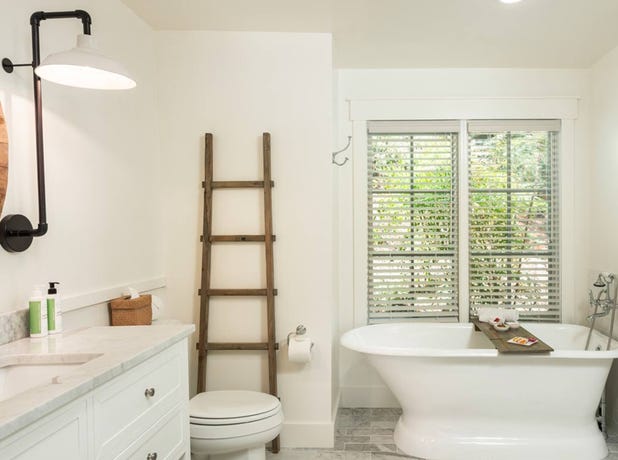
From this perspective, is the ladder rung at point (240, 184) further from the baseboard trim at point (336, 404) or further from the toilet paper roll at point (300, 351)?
the baseboard trim at point (336, 404)

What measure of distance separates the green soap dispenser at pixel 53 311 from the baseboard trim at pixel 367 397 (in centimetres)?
258

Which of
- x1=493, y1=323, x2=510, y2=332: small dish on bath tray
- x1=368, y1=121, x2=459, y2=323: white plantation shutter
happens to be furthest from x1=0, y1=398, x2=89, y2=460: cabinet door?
x1=368, y1=121, x2=459, y2=323: white plantation shutter

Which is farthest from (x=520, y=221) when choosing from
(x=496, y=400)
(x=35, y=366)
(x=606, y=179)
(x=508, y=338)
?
(x=35, y=366)

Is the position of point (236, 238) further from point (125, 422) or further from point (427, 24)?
point (125, 422)

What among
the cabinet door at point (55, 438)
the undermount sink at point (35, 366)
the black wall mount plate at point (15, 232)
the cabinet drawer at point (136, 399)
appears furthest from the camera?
the black wall mount plate at point (15, 232)

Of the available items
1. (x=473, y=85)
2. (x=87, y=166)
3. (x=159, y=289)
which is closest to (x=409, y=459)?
(x=159, y=289)

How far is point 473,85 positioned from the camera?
13.5 feet

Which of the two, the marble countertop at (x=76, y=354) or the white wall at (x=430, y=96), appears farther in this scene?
the white wall at (x=430, y=96)

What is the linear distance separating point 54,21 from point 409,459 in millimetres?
2896

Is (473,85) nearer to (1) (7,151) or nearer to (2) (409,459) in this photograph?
(2) (409,459)

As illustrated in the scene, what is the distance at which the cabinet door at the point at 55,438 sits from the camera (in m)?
1.12

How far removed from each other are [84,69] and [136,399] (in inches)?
46.1

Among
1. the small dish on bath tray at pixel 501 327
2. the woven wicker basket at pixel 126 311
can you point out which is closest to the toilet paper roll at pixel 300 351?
the woven wicker basket at pixel 126 311

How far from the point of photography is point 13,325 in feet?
6.38
